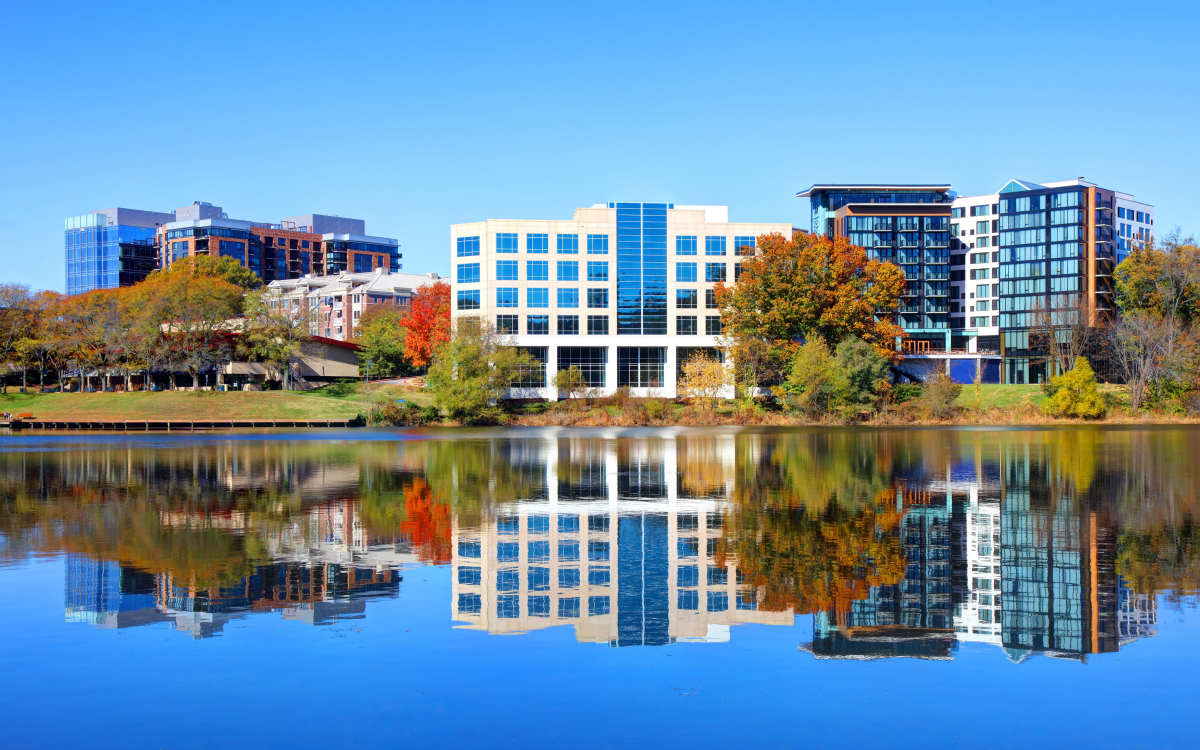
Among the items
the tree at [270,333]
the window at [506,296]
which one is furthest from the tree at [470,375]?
the tree at [270,333]

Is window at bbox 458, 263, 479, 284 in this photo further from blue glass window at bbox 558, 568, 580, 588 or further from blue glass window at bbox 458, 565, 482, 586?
blue glass window at bbox 558, 568, 580, 588

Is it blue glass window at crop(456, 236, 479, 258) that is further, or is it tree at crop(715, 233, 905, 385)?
blue glass window at crop(456, 236, 479, 258)

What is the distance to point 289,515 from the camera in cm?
2711

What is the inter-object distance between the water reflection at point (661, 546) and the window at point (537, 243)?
64.0 m

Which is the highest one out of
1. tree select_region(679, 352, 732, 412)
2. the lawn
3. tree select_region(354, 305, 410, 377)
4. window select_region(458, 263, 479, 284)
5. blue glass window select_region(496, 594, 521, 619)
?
window select_region(458, 263, 479, 284)

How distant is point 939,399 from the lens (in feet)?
303

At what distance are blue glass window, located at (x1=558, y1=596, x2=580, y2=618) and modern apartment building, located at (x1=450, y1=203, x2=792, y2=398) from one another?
8875cm

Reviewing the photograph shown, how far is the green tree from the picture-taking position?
285 feet

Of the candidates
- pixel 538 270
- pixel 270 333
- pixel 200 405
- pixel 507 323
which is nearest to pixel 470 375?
pixel 507 323

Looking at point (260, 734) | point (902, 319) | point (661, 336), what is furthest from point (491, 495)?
point (902, 319)

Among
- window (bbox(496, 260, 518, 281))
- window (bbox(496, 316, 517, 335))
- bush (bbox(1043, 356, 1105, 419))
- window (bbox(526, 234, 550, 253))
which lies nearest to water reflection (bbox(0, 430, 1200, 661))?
bush (bbox(1043, 356, 1105, 419))

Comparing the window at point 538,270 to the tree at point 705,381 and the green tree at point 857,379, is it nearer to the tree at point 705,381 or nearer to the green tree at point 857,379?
the tree at point 705,381

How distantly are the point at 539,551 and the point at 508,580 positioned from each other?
10.0ft

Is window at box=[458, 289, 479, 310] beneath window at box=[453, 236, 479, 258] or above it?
beneath
